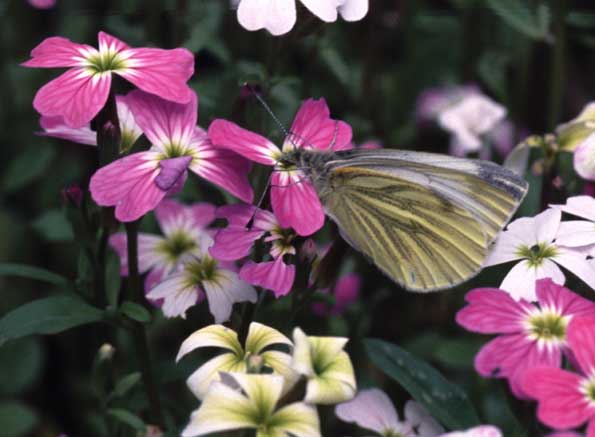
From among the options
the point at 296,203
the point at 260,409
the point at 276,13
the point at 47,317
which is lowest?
the point at 47,317

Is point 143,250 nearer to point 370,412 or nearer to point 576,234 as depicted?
point 370,412

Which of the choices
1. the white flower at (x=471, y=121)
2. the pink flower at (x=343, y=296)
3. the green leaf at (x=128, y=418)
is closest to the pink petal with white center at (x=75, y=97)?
the green leaf at (x=128, y=418)

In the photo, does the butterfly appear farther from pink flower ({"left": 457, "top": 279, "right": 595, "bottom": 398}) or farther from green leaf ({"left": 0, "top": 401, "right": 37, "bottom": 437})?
green leaf ({"left": 0, "top": 401, "right": 37, "bottom": 437})

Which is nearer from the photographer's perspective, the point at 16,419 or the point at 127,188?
the point at 127,188

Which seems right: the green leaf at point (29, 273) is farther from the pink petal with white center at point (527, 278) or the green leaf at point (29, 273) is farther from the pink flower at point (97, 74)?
the pink petal with white center at point (527, 278)

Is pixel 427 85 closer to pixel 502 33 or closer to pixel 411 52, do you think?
pixel 411 52

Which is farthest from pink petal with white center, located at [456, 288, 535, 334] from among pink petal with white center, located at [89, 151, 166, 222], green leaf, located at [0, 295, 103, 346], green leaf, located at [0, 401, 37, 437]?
green leaf, located at [0, 401, 37, 437]

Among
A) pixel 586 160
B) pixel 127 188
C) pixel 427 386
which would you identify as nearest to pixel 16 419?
pixel 127 188
